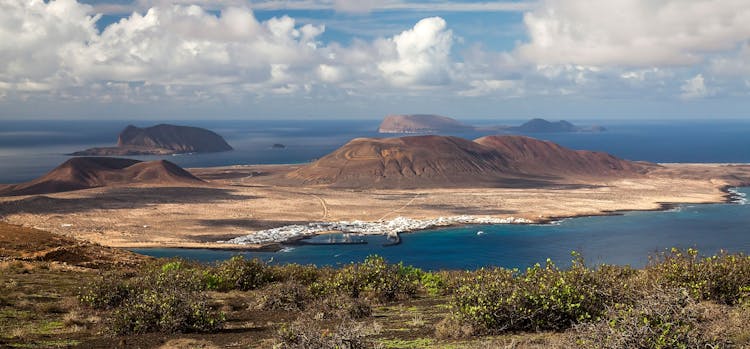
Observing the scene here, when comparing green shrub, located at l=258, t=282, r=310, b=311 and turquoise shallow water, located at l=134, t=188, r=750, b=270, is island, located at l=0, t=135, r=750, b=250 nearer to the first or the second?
turquoise shallow water, located at l=134, t=188, r=750, b=270

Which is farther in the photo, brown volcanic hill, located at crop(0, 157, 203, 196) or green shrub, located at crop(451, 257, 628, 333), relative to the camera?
brown volcanic hill, located at crop(0, 157, 203, 196)

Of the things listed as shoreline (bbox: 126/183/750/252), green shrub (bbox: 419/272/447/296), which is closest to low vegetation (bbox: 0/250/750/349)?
green shrub (bbox: 419/272/447/296)

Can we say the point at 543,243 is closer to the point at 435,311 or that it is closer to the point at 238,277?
the point at 238,277

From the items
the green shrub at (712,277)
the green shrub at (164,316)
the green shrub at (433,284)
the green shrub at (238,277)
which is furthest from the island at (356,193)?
the green shrub at (712,277)

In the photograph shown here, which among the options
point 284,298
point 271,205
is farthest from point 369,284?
point 271,205

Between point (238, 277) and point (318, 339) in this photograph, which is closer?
point (318, 339)

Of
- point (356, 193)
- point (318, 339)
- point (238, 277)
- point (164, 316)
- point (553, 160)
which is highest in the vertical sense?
point (553, 160)

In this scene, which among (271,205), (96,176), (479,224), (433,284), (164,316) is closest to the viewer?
(164,316)
